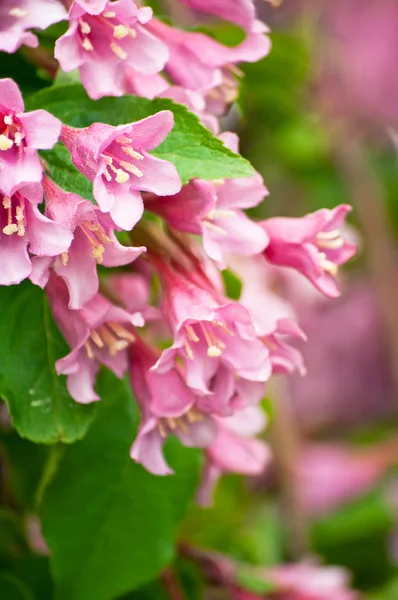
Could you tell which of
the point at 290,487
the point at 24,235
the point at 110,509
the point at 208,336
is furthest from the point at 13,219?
the point at 290,487

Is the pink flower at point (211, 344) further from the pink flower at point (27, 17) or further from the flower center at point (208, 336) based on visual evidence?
the pink flower at point (27, 17)

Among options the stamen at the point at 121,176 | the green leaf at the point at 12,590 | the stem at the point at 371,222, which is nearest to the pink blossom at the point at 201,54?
the stamen at the point at 121,176

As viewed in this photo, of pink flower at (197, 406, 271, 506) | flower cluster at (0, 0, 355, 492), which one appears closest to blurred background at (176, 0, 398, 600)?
pink flower at (197, 406, 271, 506)

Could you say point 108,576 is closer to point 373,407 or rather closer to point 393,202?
point 393,202

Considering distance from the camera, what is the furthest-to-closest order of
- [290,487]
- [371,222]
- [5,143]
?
[371,222] < [290,487] < [5,143]

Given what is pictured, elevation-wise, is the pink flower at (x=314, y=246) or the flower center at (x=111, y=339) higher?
the pink flower at (x=314, y=246)

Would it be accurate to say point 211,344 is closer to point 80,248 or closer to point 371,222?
point 80,248
